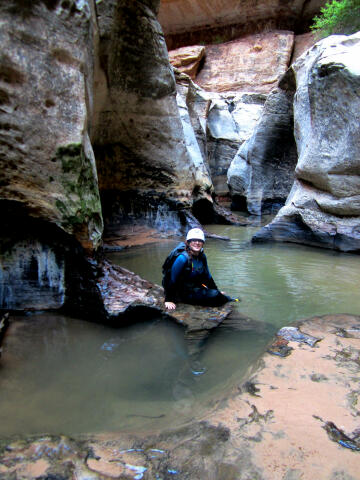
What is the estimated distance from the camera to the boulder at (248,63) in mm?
22219

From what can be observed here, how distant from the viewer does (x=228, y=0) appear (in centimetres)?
2316

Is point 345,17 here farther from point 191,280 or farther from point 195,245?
point 191,280

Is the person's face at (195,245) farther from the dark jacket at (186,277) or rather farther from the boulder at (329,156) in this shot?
the boulder at (329,156)

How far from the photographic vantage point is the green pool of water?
2002 millimetres

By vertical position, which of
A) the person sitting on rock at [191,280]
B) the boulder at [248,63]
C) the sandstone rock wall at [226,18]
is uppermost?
the sandstone rock wall at [226,18]

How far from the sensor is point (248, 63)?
75.0 feet

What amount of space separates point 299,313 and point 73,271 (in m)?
2.53

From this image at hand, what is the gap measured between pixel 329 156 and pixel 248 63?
749 inches

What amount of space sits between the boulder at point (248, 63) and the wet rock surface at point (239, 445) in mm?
22898

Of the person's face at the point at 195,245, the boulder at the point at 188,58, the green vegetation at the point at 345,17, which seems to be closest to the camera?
the person's face at the point at 195,245

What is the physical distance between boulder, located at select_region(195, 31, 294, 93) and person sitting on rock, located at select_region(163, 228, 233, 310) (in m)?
21.2

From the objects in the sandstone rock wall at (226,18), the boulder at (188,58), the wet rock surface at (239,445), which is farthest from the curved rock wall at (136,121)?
the sandstone rock wall at (226,18)

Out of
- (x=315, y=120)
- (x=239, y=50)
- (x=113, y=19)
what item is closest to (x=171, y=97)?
(x=113, y=19)

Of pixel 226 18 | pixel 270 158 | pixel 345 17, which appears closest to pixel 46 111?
pixel 270 158
